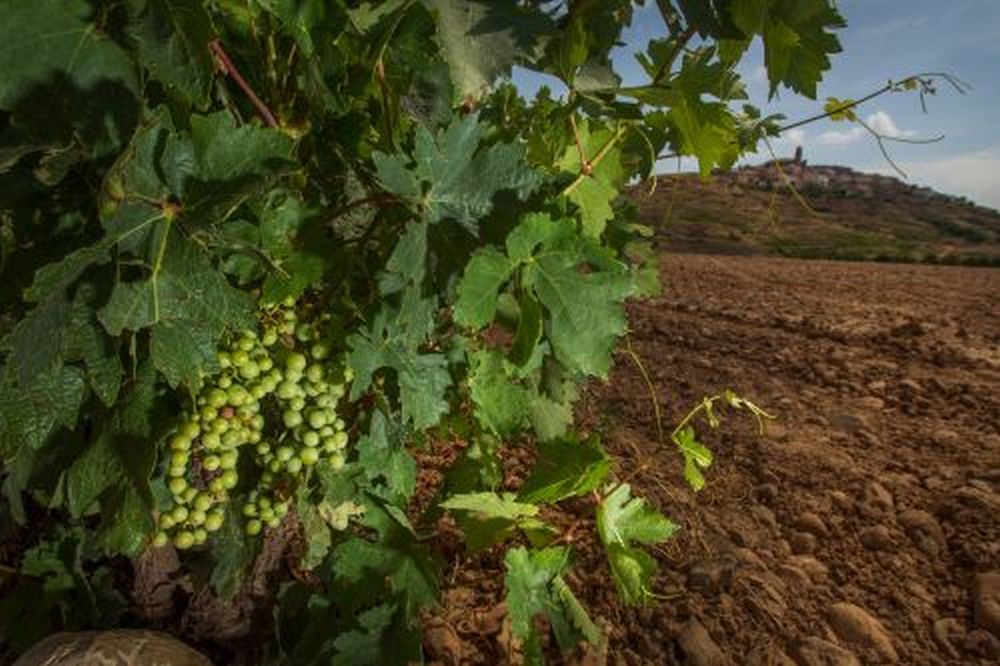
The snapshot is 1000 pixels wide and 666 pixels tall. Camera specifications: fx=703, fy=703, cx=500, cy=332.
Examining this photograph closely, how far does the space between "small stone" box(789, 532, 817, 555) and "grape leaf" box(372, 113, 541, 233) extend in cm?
178

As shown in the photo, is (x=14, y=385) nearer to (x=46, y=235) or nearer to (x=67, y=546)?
(x=46, y=235)

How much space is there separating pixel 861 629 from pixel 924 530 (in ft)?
2.08

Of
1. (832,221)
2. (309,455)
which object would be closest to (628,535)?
(309,455)

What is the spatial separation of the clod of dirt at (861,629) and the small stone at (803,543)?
0.27 metres

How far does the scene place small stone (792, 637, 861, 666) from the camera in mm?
1937

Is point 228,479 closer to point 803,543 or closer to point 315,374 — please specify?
point 315,374

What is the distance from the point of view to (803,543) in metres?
2.42

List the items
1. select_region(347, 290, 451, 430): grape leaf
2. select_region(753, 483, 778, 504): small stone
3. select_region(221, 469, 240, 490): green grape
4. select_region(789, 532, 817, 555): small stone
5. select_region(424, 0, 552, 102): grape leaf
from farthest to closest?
select_region(753, 483, 778, 504): small stone, select_region(789, 532, 817, 555): small stone, select_region(221, 469, 240, 490): green grape, select_region(347, 290, 451, 430): grape leaf, select_region(424, 0, 552, 102): grape leaf

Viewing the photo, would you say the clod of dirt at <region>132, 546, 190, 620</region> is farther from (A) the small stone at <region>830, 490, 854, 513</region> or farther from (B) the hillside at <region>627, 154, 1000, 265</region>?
(B) the hillside at <region>627, 154, 1000, 265</region>

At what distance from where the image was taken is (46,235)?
1302 millimetres

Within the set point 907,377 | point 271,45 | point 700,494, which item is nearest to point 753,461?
point 700,494

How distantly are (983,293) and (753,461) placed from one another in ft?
19.1

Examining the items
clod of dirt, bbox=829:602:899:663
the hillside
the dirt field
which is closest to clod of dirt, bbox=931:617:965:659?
the dirt field

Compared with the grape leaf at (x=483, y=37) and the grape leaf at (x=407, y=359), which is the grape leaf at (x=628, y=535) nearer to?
the grape leaf at (x=407, y=359)
